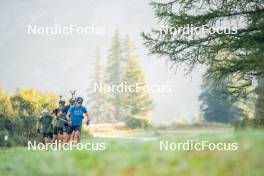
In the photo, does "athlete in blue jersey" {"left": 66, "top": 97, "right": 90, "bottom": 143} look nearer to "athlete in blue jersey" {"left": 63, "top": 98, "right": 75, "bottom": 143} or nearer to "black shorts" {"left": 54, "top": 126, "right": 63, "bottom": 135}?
"athlete in blue jersey" {"left": 63, "top": 98, "right": 75, "bottom": 143}

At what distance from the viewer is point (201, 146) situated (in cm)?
1069

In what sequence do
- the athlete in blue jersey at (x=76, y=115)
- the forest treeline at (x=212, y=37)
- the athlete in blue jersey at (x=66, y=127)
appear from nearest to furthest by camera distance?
the forest treeline at (x=212, y=37), the athlete in blue jersey at (x=76, y=115), the athlete in blue jersey at (x=66, y=127)

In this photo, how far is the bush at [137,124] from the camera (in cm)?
5903

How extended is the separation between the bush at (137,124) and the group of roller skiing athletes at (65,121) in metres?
35.0

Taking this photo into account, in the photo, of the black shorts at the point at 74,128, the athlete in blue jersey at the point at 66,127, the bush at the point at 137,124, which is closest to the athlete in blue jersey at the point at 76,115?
the black shorts at the point at 74,128

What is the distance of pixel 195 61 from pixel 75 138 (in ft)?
16.1

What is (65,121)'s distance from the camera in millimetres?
22016

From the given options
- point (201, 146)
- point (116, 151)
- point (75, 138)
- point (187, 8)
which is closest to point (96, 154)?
point (116, 151)

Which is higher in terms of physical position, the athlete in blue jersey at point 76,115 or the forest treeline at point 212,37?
the forest treeline at point 212,37

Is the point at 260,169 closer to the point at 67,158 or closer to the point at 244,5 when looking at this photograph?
the point at 67,158

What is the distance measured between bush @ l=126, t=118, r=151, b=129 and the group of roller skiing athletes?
3499cm

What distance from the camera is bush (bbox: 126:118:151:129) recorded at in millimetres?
59031

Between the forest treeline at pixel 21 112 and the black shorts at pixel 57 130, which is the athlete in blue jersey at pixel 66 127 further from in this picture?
the forest treeline at pixel 21 112

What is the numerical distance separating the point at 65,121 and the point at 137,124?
37.6m
